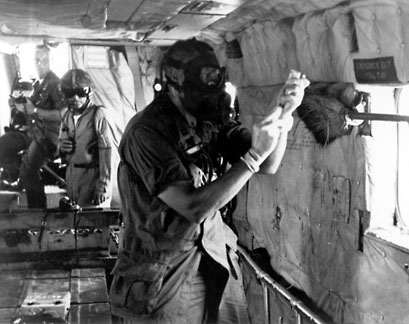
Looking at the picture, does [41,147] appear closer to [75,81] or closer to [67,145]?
[67,145]

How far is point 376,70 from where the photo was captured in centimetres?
330

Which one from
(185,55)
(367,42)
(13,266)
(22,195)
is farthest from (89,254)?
(22,195)

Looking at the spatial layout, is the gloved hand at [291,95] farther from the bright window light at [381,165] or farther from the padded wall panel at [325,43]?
the bright window light at [381,165]

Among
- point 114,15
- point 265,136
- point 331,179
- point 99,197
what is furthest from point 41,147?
point 265,136

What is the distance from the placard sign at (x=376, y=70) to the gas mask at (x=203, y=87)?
100 centimetres

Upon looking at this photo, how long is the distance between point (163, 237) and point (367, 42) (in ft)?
5.43

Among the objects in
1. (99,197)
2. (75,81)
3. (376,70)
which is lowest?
(99,197)

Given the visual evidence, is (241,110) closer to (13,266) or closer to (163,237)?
(13,266)

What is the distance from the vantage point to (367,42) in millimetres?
3336

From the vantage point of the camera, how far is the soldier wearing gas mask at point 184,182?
2561 millimetres

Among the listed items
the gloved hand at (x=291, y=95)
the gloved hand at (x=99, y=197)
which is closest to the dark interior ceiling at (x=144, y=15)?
the gloved hand at (x=291, y=95)

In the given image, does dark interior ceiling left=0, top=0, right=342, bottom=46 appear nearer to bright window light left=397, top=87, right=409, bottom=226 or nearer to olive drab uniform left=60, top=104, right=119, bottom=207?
bright window light left=397, top=87, right=409, bottom=226

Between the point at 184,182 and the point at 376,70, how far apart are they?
1.46 meters

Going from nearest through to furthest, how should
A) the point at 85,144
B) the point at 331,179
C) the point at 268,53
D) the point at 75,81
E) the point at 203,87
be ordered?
the point at 203,87 < the point at 331,179 < the point at 268,53 < the point at 75,81 < the point at 85,144
